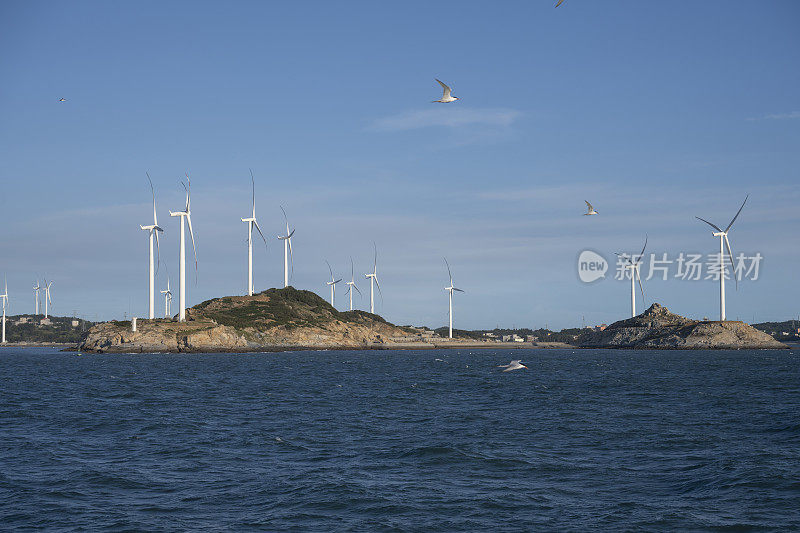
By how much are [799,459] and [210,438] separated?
28586mm

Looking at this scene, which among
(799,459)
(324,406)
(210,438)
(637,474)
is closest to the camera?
(637,474)

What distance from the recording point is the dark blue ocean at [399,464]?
22.3m

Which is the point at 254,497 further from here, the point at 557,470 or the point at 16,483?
the point at 557,470

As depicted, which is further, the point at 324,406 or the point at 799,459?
the point at 324,406

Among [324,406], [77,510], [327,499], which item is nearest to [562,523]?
[327,499]

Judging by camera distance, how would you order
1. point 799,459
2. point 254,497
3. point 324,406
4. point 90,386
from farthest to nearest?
point 90,386
point 324,406
point 799,459
point 254,497

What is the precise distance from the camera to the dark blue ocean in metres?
22.3

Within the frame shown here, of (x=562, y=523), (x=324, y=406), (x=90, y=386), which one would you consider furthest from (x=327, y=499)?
(x=90, y=386)

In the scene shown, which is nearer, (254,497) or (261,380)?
(254,497)

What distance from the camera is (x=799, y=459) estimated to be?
103 ft

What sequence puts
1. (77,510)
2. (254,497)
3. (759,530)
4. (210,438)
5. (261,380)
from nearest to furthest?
(759,530) < (77,510) < (254,497) < (210,438) < (261,380)

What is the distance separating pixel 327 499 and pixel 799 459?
21429mm

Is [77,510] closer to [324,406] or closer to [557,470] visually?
[557,470]

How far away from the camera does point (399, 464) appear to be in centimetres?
3073
